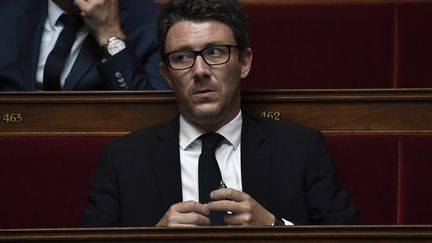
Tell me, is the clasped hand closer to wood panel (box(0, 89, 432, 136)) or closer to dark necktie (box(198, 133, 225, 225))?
dark necktie (box(198, 133, 225, 225))

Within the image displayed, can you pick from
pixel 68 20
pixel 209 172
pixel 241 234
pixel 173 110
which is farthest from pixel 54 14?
pixel 241 234

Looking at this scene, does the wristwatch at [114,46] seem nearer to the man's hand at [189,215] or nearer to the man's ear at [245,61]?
the man's ear at [245,61]

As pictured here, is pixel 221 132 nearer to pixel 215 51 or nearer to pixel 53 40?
pixel 215 51

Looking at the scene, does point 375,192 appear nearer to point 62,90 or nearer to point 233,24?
point 233,24

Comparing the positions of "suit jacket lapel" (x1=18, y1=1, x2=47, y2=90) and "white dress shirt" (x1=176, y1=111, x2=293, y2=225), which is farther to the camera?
"suit jacket lapel" (x1=18, y1=1, x2=47, y2=90)

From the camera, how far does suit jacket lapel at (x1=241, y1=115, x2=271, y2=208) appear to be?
0.83 metres

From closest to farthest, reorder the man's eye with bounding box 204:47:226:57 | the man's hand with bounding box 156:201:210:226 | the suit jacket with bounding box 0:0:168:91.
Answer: the man's hand with bounding box 156:201:210:226 < the man's eye with bounding box 204:47:226:57 < the suit jacket with bounding box 0:0:168:91

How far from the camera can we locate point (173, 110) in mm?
922

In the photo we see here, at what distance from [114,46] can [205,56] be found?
175 millimetres

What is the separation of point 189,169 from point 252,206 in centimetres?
11

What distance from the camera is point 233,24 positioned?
845 mm

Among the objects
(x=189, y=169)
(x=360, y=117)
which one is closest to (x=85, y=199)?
(x=189, y=169)

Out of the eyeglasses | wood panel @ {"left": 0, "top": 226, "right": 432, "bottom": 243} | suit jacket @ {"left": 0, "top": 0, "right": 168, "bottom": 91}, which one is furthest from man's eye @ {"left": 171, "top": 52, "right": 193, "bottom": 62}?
wood panel @ {"left": 0, "top": 226, "right": 432, "bottom": 243}

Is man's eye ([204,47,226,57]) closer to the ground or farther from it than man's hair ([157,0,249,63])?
closer to the ground
